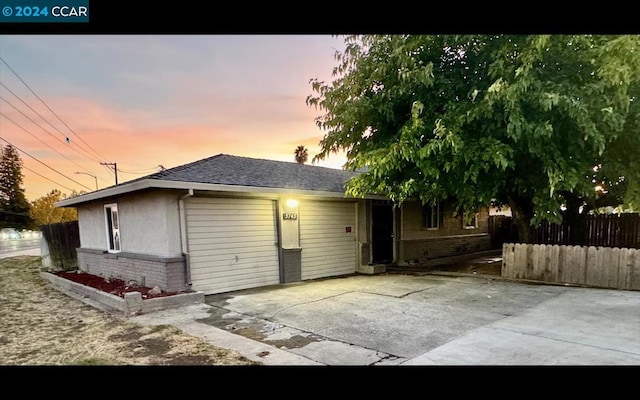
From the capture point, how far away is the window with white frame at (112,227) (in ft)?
29.0

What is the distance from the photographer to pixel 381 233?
1096 centimetres

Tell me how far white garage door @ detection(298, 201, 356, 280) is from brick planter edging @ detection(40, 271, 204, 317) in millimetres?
3181

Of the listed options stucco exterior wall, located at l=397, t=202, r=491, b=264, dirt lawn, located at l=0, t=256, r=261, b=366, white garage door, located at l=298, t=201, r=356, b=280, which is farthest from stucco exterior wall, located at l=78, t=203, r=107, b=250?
stucco exterior wall, located at l=397, t=202, r=491, b=264

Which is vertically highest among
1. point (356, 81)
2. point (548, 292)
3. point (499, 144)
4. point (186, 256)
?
point (356, 81)

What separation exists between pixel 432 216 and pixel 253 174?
6799 mm

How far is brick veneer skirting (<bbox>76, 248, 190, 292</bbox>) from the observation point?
6711 millimetres

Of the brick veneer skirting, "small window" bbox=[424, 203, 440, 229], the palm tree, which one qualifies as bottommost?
the brick veneer skirting

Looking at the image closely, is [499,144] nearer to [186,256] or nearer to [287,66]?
[287,66]

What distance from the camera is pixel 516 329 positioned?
4438 millimetres

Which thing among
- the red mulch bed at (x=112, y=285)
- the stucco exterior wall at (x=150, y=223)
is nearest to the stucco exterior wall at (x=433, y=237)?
the stucco exterior wall at (x=150, y=223)

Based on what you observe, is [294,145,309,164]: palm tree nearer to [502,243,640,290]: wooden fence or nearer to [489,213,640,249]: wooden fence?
[489,213,640,249]: wooden fence

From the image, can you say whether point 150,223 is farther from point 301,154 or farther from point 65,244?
point 301,154
